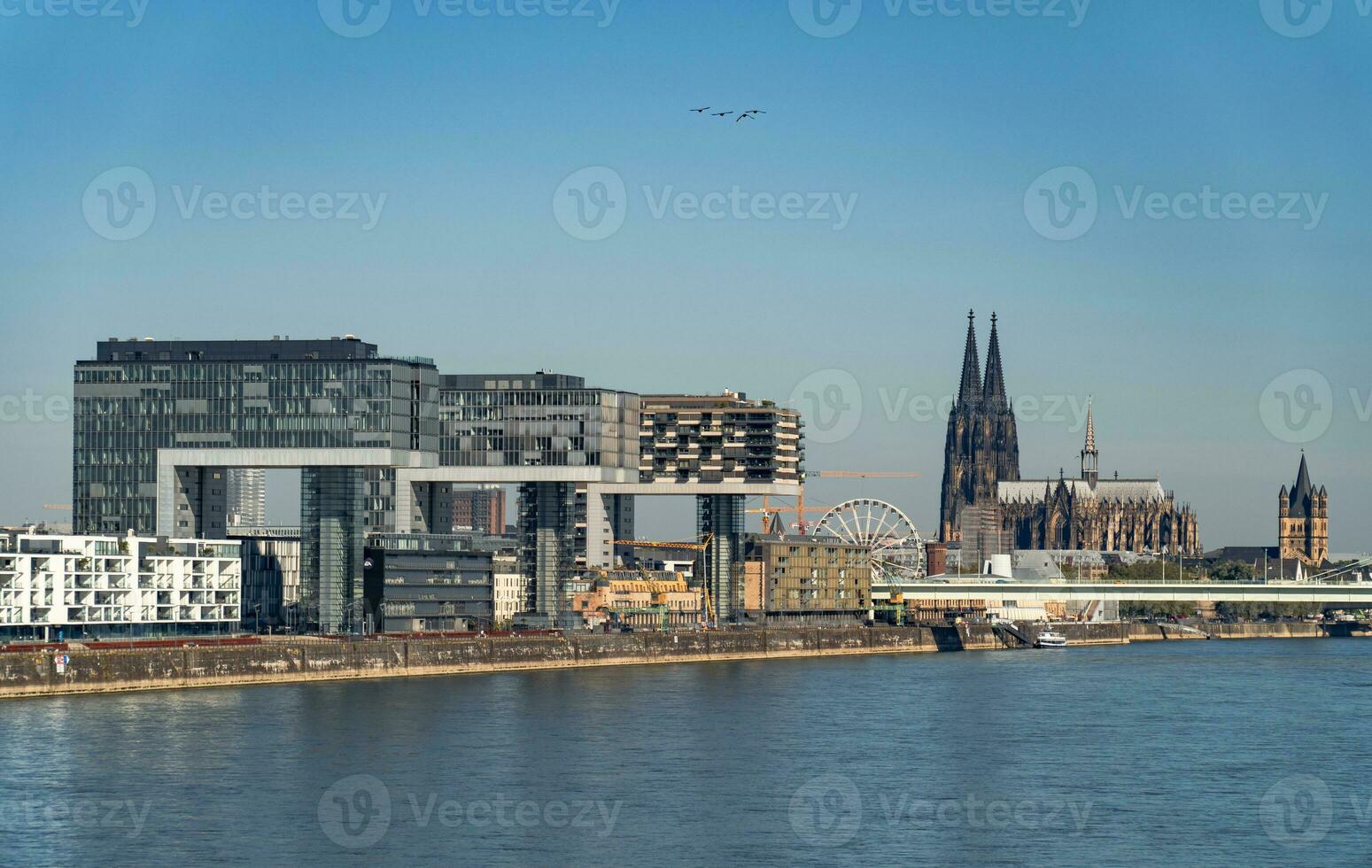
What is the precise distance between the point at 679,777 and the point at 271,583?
89979mm

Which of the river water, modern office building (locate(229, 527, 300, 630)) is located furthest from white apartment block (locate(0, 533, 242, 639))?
the river water

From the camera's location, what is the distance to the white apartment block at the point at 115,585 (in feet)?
431

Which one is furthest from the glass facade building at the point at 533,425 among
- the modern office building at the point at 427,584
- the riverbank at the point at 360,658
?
the riverbank at the point at 360,658

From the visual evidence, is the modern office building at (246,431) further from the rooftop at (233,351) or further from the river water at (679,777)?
the river water at (679,777)

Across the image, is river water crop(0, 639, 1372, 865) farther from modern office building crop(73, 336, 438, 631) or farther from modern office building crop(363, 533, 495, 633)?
modern office building crop(363, 533, 495, 633)

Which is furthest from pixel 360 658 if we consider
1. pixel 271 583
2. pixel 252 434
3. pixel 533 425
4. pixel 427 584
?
pixel 533 425

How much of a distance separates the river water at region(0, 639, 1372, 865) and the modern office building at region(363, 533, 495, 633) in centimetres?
3331

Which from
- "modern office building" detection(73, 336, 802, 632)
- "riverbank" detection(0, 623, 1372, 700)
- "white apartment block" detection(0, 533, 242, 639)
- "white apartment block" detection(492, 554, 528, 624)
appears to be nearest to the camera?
"riverbank" detection(0, 623, 1372, 700)

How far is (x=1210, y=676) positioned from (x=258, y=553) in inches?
2877

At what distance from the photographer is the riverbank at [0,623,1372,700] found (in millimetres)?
116250

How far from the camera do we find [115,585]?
140250 mm

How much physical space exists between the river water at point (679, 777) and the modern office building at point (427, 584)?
33.3 metres

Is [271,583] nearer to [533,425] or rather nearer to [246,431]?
[246,431]

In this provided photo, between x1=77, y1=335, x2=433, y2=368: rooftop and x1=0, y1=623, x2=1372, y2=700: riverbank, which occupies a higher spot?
x1=77, y1=335, x2=433, y2=368: rooftop
